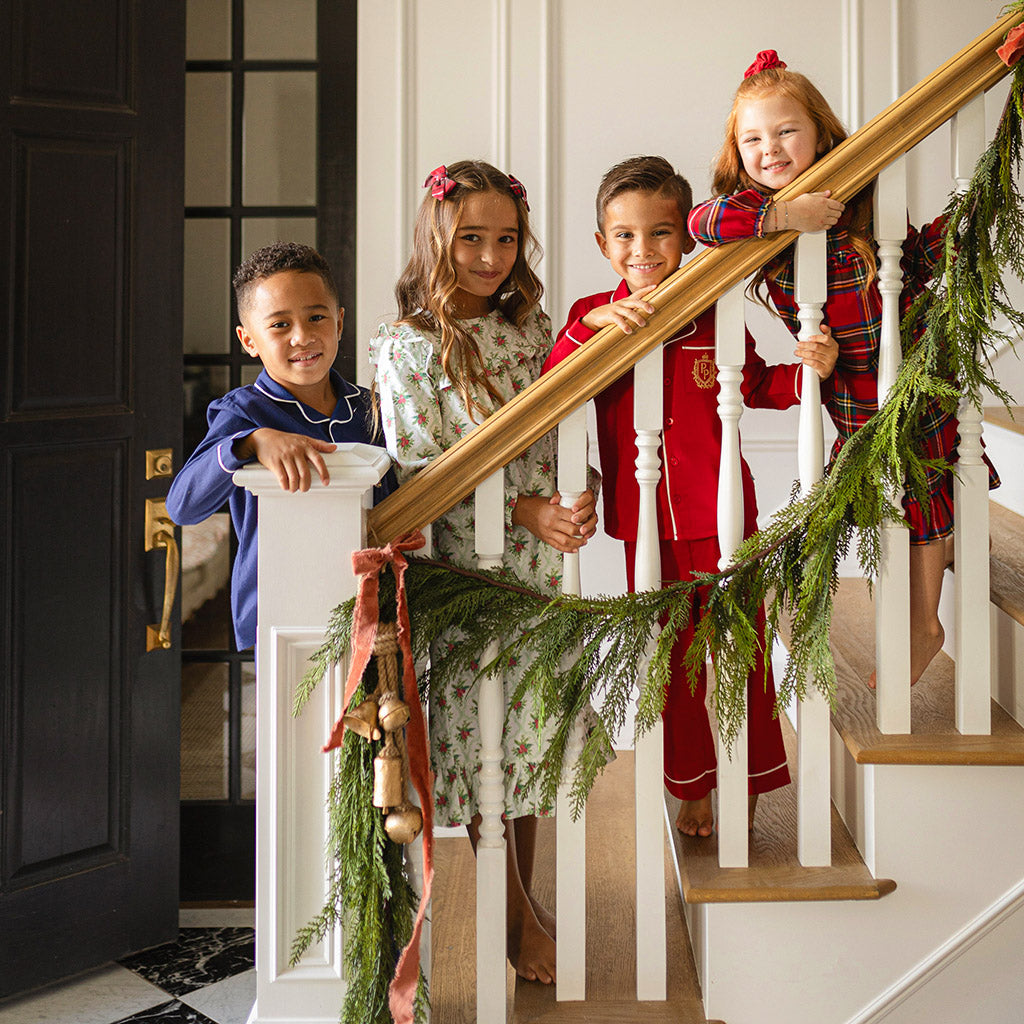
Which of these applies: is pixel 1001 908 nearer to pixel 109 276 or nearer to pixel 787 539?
pixel 787 539

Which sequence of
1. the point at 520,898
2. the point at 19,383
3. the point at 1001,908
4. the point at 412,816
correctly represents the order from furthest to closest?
1. the point at 19,383
2. the point at 520,898
3. the point at 1001,908
4. the point at 412,816

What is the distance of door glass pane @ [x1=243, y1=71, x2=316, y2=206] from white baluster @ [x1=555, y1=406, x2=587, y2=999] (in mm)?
1873

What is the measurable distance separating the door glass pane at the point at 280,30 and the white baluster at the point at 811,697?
2.10 meters

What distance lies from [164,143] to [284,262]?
3.77 feet

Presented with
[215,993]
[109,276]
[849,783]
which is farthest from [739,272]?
[215,993]

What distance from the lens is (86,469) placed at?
8.38ft

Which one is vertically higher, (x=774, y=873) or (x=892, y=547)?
(x=892, y=547)

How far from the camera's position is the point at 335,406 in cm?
182

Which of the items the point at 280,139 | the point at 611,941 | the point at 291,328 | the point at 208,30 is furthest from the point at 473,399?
the point at 208,30

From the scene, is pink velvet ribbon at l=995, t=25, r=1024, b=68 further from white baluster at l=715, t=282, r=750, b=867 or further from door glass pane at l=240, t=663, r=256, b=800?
door glass pane at l=240, t=663, r=256, b=800

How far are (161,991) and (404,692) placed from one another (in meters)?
1.51

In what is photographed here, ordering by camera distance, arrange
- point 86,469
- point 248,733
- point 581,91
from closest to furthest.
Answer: point 86,469
point 581,91
point 248,733

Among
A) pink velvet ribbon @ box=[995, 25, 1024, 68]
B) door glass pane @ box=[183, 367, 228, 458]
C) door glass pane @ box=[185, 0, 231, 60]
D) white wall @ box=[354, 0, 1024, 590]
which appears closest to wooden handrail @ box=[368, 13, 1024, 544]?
pink velvet ribbon @ box=[995, 25, 1024, 68]

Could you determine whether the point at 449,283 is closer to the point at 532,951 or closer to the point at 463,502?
the point at 463,502
